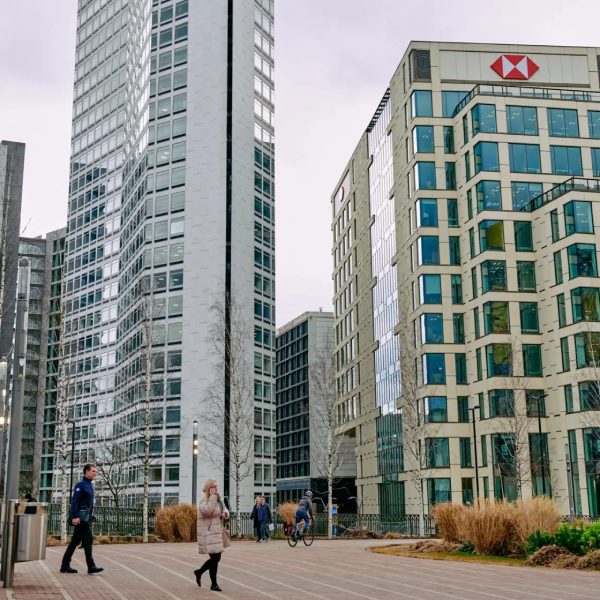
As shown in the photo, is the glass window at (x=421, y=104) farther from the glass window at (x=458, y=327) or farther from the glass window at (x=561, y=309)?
the glass window at (x=561, y=309)

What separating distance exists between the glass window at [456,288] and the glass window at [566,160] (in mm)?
11827

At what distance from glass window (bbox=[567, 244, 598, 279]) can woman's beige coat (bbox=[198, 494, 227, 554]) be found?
165 ft

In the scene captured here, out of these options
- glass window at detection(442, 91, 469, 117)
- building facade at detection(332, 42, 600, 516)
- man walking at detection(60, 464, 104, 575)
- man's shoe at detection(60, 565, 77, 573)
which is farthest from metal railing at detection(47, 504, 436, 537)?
glass window at detection(442, 91, 469, 117)

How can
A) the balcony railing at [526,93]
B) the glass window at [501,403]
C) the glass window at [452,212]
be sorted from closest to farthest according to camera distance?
the glass window at [501,403] → the balcony railing at [526,93] → the glass window at [452,212]

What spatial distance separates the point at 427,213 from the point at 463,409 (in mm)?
16335

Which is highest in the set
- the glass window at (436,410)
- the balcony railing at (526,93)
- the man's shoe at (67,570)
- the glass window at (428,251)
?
the balcony railing at (526,93)

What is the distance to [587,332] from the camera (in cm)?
5806

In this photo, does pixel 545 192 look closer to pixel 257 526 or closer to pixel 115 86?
pixel 257 526

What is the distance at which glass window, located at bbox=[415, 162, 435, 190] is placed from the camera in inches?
2758

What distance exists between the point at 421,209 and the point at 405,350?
12.6m

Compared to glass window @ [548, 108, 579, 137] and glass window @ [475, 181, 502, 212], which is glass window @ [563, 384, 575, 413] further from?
glass window @ [548, 108, 579, 137]

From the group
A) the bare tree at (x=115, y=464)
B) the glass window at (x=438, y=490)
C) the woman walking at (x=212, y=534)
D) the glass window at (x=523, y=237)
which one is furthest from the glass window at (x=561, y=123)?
the woman walking at (x=212, y=534)

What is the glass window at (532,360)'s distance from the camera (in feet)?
204

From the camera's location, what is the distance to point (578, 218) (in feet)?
199
